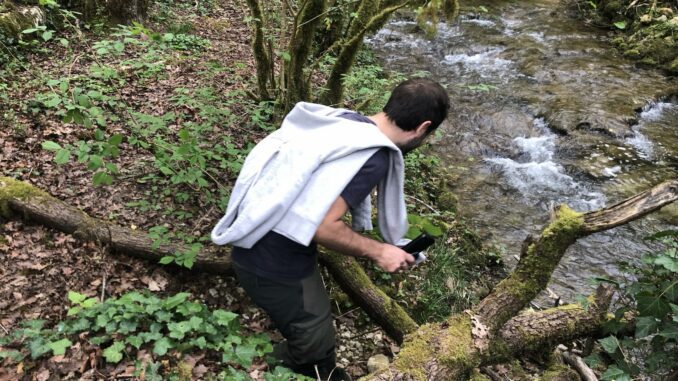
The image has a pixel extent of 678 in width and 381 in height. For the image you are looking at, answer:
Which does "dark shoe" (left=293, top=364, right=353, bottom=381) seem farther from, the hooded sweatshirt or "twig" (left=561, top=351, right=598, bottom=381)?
"twig" (left=561, top=351, right=598, bottom=381)

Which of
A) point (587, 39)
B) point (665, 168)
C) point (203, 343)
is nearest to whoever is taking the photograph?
point (203, 343)

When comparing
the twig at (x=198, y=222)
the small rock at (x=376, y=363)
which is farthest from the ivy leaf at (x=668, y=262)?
the twig at (x=198, y=222)

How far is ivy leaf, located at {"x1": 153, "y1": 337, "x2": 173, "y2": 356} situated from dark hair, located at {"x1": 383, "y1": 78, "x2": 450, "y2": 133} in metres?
2.03

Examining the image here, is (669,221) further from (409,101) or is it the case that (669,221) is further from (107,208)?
(107,208)

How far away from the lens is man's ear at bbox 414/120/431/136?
8.83 ft

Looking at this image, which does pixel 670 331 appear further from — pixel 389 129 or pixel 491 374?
pixel 389 129

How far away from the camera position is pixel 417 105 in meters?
2.66

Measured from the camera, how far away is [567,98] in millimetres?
10422

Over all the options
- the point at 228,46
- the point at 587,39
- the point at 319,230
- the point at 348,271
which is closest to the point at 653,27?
the point at 587,39

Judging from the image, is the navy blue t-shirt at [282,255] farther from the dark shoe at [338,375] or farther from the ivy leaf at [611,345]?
the ivy leaf at [611,345]

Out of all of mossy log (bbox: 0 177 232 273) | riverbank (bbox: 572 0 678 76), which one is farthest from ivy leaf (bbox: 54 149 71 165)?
riverbank (bbox: 572 0 678 76)

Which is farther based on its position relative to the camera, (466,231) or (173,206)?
(466,231)

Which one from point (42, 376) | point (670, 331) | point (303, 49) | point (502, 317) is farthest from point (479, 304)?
point (303, 49)

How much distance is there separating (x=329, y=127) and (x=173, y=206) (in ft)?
8.47
